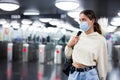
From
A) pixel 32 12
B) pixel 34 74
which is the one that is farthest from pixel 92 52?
pixel 32 12

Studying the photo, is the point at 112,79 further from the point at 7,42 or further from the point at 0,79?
the point at 7,42

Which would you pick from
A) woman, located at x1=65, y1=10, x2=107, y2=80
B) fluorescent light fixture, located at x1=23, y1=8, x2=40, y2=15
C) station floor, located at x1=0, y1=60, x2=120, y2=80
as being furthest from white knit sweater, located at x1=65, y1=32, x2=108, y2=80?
fluorescent light fixture, located at x1=23, y1=8, x2=40, y2=15

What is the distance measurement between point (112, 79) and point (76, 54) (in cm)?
547

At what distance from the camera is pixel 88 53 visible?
2350 mm

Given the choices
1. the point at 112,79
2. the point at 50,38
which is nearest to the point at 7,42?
the point at 50,38

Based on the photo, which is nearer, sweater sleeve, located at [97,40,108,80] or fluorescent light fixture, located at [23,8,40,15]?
sweater sleeve, located at [97,40,108,80]

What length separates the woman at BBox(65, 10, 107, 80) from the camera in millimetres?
2363

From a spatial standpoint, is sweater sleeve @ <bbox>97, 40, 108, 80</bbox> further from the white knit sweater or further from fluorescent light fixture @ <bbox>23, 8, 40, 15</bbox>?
fluorescent light fixture @ <bbox>23, 8, 40, 15</bbox>

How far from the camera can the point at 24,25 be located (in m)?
14.4

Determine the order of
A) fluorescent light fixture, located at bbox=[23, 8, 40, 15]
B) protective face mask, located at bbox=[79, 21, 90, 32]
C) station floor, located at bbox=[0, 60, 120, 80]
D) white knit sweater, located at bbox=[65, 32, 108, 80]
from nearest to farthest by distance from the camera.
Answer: white knit sweater, located at bbox=[65, 32, 108, 80] < protective face mask, located at bbox=[79, 21, 90, 32] < station floor, located at bbox=[0, 60, 120, 80] < fluorescent light fixture, located at bbox=[23, 8, 40, 15]

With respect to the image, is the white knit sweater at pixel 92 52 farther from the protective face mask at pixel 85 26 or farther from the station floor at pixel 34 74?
the station floor at pixel 34 74

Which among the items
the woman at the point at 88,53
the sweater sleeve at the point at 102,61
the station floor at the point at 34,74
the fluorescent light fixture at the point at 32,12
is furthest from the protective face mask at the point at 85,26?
the fluorescent light fixture at the point at 32,12

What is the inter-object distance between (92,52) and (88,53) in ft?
0.14

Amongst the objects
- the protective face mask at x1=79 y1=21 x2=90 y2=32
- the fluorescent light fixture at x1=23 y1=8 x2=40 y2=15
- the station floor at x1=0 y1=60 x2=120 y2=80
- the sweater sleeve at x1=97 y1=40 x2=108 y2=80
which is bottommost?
the station floor at x1=0 y1=60 x2=120 y2=80
